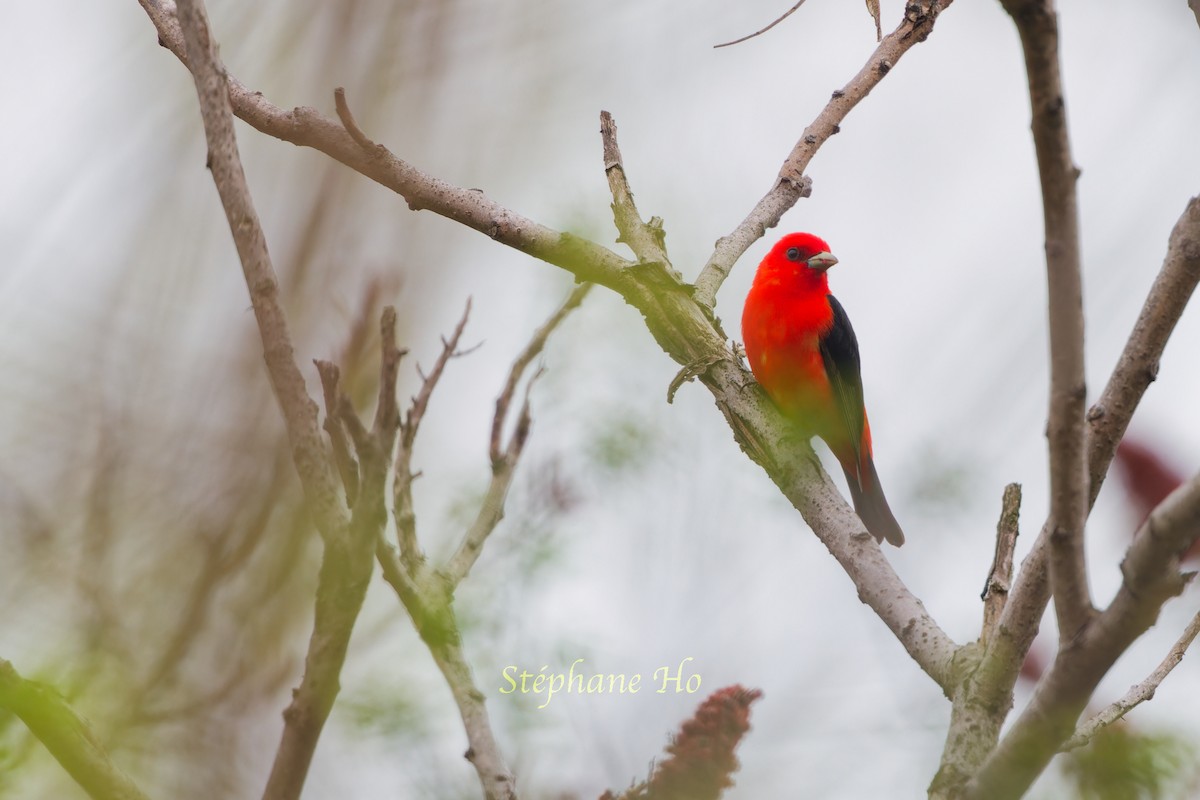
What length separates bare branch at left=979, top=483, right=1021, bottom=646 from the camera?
9.23 feet

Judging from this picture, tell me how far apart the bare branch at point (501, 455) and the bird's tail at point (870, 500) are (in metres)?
3.36

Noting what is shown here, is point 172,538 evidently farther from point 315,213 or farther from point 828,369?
point 828,369

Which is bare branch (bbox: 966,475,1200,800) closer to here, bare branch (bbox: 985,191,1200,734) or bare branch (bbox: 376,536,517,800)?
bare branch (bbox: 985,191,1200,734)

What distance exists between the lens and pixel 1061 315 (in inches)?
78.0

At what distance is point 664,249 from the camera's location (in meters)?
4.30

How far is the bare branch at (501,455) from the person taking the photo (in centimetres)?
310

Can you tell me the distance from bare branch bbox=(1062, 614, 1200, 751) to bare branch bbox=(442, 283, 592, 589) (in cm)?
160

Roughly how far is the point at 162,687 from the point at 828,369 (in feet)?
15.1

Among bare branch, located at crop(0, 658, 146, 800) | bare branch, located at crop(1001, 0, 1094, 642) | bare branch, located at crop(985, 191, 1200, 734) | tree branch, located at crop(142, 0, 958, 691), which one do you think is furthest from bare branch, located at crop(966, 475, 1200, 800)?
bare branch, located at crop(0, 658, 146, 800)

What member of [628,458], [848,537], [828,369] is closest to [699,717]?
[848,537]

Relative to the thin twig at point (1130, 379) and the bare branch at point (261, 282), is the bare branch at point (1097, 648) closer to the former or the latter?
the thin twig at point (1130, 379)

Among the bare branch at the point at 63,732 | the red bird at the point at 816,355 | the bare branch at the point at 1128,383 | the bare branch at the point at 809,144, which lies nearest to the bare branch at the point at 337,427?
the bare branch at the point at 63,732

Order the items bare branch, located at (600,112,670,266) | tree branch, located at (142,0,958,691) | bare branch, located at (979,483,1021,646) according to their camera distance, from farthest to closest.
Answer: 1. bare branch, located at (600,112,670,266)
2. tree branch, located at (142,0,958,691)
3. bare branch, located at (979,483,1021,646)

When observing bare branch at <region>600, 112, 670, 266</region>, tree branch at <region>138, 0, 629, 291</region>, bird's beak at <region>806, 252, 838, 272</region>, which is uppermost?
bird's beak at <region>806, 252, 838, 272</region>
